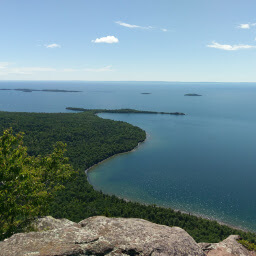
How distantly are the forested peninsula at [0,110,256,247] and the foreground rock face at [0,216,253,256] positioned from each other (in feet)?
25.8

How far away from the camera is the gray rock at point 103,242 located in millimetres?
9430

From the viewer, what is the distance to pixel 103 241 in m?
10.5

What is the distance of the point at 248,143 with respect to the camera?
374 ft

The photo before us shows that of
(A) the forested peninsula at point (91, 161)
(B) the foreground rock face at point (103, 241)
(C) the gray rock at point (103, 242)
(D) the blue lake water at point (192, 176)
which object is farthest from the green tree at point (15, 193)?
(D) the blue lake water at point (192, 176)

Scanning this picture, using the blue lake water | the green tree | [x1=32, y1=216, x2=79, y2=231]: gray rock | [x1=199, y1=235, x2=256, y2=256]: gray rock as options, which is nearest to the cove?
the blue lake water

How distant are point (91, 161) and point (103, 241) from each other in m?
72.2

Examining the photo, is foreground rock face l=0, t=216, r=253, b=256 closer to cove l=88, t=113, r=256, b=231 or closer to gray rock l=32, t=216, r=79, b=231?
gray rock l=32, t=216, r=79, b=231

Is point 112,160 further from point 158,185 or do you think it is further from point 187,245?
point 187,245

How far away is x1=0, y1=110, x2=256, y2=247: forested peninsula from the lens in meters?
44.4

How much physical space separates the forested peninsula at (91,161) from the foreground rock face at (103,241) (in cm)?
786

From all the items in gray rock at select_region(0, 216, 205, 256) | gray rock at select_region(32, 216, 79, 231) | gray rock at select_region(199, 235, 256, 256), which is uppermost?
gray rock at select_region(0, 216, 205, 256)

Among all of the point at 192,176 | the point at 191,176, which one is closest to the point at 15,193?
the point at 191,176

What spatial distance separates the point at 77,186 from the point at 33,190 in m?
47.5

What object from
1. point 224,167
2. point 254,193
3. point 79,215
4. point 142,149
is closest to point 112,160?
point 142,149
